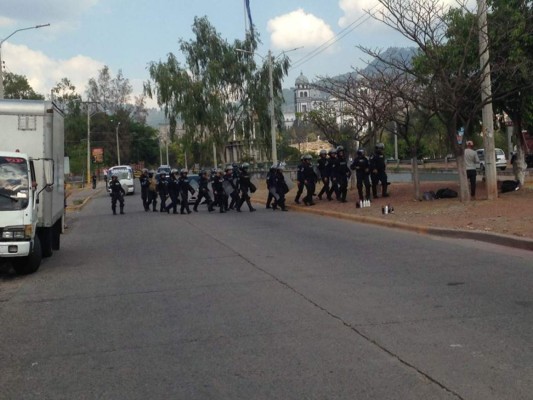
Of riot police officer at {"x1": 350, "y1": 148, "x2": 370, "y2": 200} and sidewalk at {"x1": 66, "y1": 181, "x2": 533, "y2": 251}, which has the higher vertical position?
riot police officer at {"x1": 350, "y1": 148, "x2": 370, "y2": 200}

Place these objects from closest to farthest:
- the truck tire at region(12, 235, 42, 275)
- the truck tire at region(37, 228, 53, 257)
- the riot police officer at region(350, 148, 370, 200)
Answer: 1. the truck tire at region(12, 235, 42, 275)
2. the truck tire at region(37, 228, 53, 257)
3. the riot police officer at region(350, 148, 370, 200)

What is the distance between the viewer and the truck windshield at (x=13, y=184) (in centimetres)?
1097

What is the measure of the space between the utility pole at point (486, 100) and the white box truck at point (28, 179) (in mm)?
10433

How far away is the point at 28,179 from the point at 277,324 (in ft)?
20.0

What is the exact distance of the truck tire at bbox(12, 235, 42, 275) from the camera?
37.6 feet

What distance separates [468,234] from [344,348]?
8345 millimetres

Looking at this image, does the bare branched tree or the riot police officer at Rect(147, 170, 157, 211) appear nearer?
the bare branched tree

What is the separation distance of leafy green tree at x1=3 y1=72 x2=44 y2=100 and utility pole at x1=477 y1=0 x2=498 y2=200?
72.5 meters

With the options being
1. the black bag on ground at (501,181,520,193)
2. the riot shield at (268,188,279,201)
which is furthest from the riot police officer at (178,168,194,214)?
the black bag on ground at (501,181,520,193)

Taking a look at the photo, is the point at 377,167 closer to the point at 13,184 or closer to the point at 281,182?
the point at 281,182

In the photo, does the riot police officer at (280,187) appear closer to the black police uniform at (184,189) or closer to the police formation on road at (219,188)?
the police formation on road at (219,188)

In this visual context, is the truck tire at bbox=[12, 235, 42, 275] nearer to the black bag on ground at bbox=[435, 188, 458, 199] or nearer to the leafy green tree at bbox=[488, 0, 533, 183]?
the leafy green tree at bbox=[488, 0, 533, 183]

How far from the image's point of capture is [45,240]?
43.4ft

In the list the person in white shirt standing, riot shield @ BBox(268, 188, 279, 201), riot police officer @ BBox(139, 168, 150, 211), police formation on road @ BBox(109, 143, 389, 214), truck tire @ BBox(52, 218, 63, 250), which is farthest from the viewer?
riot police officer @ BBox(139, 168, 150, 211)
